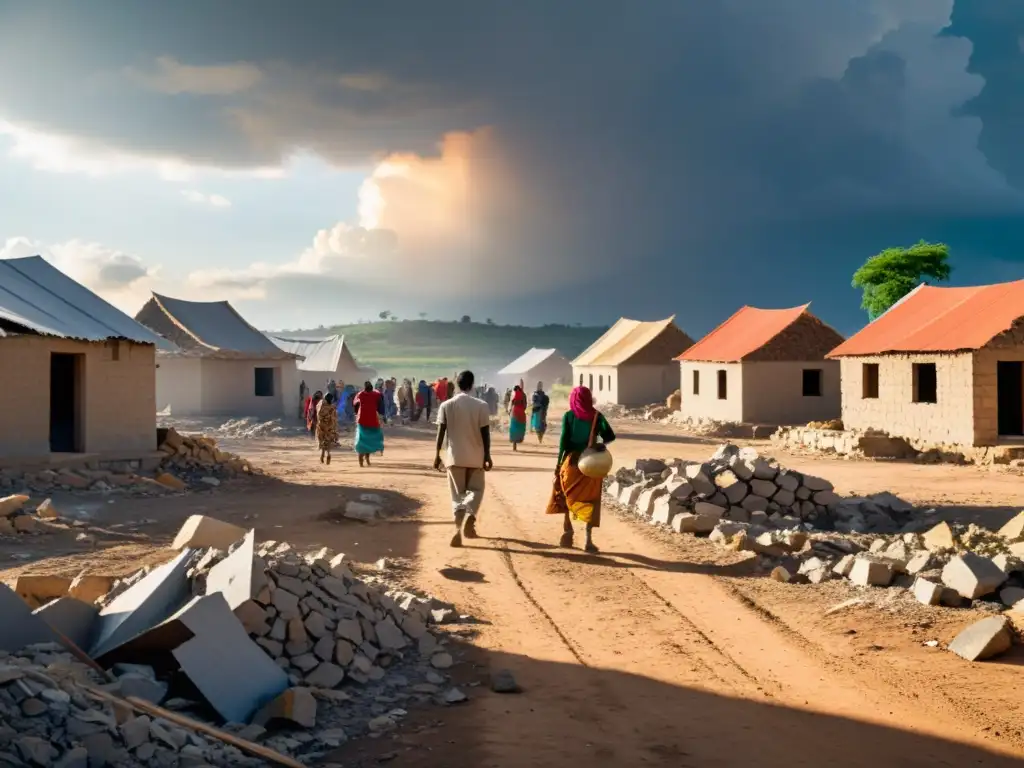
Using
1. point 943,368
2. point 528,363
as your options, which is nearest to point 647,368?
point 943,368

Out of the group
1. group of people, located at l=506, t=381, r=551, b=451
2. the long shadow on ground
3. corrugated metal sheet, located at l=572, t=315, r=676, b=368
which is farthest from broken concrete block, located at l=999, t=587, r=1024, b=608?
corrugated metal sheet, located at l=572, t=315, r=676, b=368

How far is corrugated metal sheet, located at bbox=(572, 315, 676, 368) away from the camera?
39.5m

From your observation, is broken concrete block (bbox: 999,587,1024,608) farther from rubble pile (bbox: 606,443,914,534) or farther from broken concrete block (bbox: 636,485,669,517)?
broken concrete block (bbox: 636,485,669,517)

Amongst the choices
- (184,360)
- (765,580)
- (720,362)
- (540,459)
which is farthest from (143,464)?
(720,362)

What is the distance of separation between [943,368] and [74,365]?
686 inches

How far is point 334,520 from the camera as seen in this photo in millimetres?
11516

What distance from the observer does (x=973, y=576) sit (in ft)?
22.9

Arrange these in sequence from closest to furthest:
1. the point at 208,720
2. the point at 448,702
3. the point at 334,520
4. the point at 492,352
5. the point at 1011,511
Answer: the point at 208,720
the point at 448,702
the point at 334,520
the point at 1011,511
the point at 492,352

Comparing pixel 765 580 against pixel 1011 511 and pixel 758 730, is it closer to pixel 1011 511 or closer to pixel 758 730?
pixel 758 730

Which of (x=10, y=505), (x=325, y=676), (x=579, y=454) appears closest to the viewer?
(x=325, y=676)

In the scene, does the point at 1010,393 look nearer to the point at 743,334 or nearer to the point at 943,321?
the point at 943,321

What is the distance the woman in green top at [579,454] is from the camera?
359 inches

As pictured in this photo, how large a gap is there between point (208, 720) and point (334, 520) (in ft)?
22.4

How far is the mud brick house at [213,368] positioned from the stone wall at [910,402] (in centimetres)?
1812
